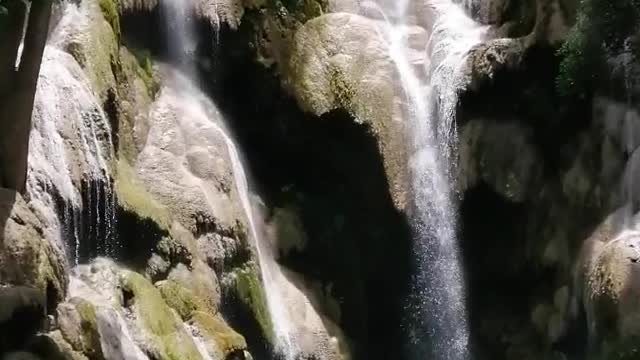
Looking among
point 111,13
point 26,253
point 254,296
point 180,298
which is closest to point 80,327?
point 26,253

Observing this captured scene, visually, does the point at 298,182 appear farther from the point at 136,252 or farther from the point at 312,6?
the point at 136,252

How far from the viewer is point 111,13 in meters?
18.4

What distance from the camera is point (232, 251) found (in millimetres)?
17938

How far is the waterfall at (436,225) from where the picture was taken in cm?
2164

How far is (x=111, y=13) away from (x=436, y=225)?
29.3 ft

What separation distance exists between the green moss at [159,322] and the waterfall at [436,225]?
26.7 feet

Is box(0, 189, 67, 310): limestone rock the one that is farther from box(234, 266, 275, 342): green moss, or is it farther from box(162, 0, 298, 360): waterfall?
box(162, 0, 298, 360): waterfall

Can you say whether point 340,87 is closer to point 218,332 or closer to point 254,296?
point 254,296

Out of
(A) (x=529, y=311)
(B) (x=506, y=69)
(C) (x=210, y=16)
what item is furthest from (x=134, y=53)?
(A) (x=529, y=311)

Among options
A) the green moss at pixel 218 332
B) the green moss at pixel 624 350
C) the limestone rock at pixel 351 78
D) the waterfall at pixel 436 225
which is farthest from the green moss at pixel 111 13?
the green moss at pixel 624 350

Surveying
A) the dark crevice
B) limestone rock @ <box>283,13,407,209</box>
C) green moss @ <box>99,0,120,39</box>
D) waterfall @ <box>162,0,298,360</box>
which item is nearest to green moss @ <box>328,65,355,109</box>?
limestone rock @ <box>283,13,407,209</box>

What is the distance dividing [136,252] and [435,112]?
931 centimetres

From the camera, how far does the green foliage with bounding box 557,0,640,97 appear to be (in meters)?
15.7

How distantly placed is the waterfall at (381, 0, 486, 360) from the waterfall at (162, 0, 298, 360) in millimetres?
3702
